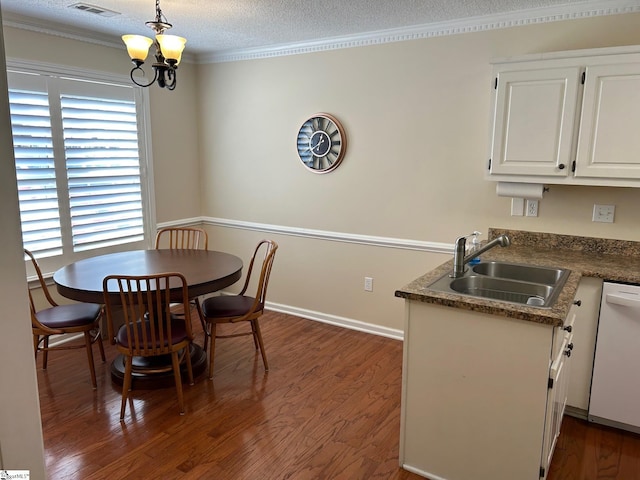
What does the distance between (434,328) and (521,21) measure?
2.22 meters

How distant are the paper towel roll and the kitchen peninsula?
737 mm

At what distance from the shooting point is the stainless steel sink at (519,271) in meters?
2.66

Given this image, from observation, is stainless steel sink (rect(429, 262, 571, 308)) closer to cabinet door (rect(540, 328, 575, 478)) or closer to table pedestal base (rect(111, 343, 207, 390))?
cabinet door (rect(540, 328, 575, 478))

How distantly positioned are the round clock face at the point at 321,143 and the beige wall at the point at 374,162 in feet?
0.23

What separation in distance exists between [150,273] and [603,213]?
9.60 feet

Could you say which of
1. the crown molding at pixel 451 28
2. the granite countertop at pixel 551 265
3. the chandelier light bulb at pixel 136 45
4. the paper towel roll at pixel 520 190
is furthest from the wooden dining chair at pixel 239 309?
the crown molding at pixel 451 28

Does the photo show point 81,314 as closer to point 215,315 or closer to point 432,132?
point 215,315

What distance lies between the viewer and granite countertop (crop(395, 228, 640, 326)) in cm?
195

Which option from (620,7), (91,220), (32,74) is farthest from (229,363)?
(620,7)

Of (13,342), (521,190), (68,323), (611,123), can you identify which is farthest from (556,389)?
(68,323)

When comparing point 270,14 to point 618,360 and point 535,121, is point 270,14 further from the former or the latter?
point 618,360

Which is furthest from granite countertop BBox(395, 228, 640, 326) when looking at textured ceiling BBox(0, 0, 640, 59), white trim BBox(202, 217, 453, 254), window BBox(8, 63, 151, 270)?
window BBox(8, 63, 151, 270)

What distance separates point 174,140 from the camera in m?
4.58

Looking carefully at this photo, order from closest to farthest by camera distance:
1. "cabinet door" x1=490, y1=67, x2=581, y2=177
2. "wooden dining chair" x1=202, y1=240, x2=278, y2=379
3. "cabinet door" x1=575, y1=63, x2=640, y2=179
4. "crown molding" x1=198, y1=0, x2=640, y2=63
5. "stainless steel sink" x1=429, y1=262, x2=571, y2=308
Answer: "stainless steel sink" x1=429, y1=262, x2=571, y2=308, "cabinet door" x1=575, y1=63, x2=640, y2=179, "cabinet door" x1=490, y1=67, x2=581, y2=177, "crown molding" x1=198, y1=0, x2=640, y2=63, "wooden dining chair" x1=202, y1=240, x2=278, y2=379
